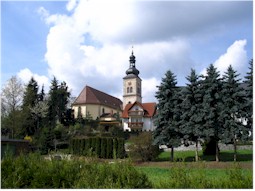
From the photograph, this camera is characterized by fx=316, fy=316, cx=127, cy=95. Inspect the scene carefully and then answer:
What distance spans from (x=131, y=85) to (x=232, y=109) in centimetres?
6163

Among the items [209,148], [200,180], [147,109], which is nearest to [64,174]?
[200,180]

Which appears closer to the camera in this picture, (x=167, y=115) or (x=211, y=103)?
(x=211, y=103)

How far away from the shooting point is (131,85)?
87.6 metres

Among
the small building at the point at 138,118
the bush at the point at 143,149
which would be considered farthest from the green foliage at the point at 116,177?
the small building at the point at 138,118

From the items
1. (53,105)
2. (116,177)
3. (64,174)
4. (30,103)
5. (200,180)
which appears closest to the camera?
(200,180)

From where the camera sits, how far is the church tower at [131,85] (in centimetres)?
8688

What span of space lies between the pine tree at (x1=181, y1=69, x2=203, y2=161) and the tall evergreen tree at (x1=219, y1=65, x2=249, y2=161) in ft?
6.38

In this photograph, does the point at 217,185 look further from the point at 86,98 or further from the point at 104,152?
the point at 86,98

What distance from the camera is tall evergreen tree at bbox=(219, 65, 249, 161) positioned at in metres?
26.4

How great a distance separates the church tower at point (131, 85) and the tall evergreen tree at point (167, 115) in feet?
186

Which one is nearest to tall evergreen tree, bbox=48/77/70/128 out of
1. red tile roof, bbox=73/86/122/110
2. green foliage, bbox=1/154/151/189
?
red tile roof, bbox=73/86/122/110

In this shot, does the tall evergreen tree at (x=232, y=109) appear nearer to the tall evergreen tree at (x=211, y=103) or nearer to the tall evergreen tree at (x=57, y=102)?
the tall evergreen tree at (x=211, y=103)

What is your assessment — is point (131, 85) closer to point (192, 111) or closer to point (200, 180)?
point (192, 111)

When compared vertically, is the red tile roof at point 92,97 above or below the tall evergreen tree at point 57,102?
above
